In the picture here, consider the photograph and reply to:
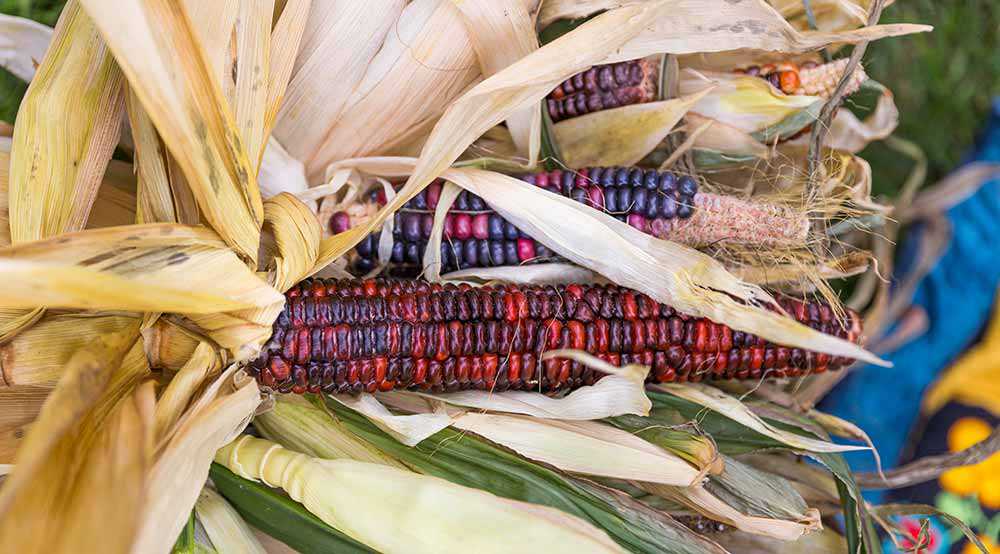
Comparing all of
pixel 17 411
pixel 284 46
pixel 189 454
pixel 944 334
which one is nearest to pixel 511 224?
pixel 284 46

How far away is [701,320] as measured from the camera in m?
0.87

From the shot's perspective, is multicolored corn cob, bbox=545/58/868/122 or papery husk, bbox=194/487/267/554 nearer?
papery husk, bbox=194/487/267/554

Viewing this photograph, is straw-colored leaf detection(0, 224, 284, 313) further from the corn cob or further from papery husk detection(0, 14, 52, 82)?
papery husk detection(0, 14, 52, 82)

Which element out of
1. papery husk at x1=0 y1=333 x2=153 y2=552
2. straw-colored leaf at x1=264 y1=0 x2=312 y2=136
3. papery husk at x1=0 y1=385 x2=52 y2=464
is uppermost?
straw-colored leaf at x1=264 y1=0 x2=312 y2=136

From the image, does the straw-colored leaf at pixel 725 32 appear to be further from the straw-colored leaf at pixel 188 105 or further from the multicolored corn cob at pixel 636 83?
the straw-colored leaf at pixel 188 105

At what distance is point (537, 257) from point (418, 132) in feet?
0.75

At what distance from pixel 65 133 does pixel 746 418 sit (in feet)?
2.62

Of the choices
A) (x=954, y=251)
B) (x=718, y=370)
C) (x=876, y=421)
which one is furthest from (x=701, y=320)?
(x=954, y=251)

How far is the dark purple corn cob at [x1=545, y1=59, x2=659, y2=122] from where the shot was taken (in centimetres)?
96

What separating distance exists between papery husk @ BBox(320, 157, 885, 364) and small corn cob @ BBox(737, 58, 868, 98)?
309mm

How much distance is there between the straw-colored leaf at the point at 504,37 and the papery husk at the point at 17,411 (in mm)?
601

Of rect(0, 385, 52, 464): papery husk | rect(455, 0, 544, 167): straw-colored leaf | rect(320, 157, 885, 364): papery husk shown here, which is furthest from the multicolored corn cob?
rect(0, 385, 52, 464): papery husk

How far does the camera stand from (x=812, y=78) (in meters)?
0.97

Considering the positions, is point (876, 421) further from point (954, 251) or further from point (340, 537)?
point (340, 537)
